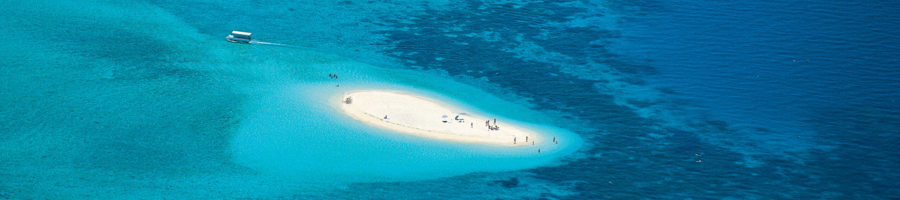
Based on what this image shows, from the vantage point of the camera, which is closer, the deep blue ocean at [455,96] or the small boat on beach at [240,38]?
the deep blue ocean at [455,96]

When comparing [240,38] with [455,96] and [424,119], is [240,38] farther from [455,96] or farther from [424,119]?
[424,119]

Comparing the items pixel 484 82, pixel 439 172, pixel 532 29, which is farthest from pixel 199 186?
pixel 532 29

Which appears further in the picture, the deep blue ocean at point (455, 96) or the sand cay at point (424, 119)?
the sand cay at point (424, 119)

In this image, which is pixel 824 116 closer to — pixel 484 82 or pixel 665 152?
pixel 665 152

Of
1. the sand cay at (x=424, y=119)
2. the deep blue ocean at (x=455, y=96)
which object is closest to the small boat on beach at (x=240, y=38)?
the deep blue ocean at (x=455, y=96)

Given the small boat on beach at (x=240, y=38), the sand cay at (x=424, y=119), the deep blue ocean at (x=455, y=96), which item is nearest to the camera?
the deep blue ocean at (x=455, y=96)

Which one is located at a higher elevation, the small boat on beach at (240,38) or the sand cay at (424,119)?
the small boat on beach at (240,38)

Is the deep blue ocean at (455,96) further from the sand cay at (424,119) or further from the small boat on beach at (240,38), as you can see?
the sand cay at (424,119)

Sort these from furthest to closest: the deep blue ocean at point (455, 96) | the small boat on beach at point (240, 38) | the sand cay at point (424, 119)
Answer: the small boat on beach at point (240, 38) < the sand cay at point (424, 119) < the deep blue ocean at point (455, 96)
